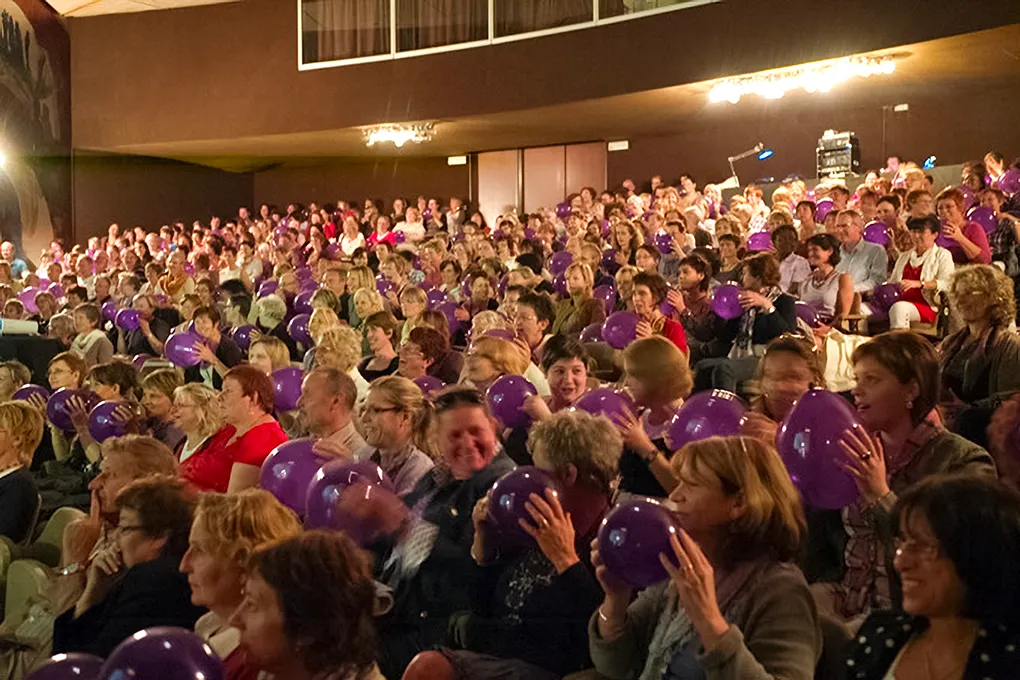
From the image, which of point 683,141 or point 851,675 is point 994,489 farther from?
point 683,141

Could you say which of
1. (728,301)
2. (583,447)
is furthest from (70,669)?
(728,301)

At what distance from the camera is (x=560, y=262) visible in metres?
8.16

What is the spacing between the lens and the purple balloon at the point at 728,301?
5.27 metres

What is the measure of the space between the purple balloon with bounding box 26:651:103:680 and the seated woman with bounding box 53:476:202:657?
569 millimetres

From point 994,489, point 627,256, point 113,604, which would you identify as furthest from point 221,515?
point 627,256

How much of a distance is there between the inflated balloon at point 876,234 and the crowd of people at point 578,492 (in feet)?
1.17

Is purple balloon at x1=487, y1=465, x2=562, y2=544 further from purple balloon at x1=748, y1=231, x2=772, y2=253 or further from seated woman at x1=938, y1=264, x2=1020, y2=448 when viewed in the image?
purple balloon at x1=748, y1=231, x2=772, y2=253

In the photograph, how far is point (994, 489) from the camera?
1710 millimetres

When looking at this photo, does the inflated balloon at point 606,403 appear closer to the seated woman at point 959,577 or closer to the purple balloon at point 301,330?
the seated woman at point 959,577

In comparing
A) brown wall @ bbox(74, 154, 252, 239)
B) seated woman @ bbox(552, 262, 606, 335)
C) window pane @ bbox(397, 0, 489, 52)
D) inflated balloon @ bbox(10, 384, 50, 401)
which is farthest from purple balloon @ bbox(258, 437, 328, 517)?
brown wall @ bbox(74, 154, 252, 239)

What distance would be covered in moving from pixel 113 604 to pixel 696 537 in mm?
1489

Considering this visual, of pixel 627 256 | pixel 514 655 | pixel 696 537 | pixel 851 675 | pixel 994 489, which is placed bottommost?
pixel 514 655

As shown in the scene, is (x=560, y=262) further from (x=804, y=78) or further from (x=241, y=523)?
(x=241, y=523)

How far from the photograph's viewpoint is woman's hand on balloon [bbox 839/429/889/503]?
238cm
